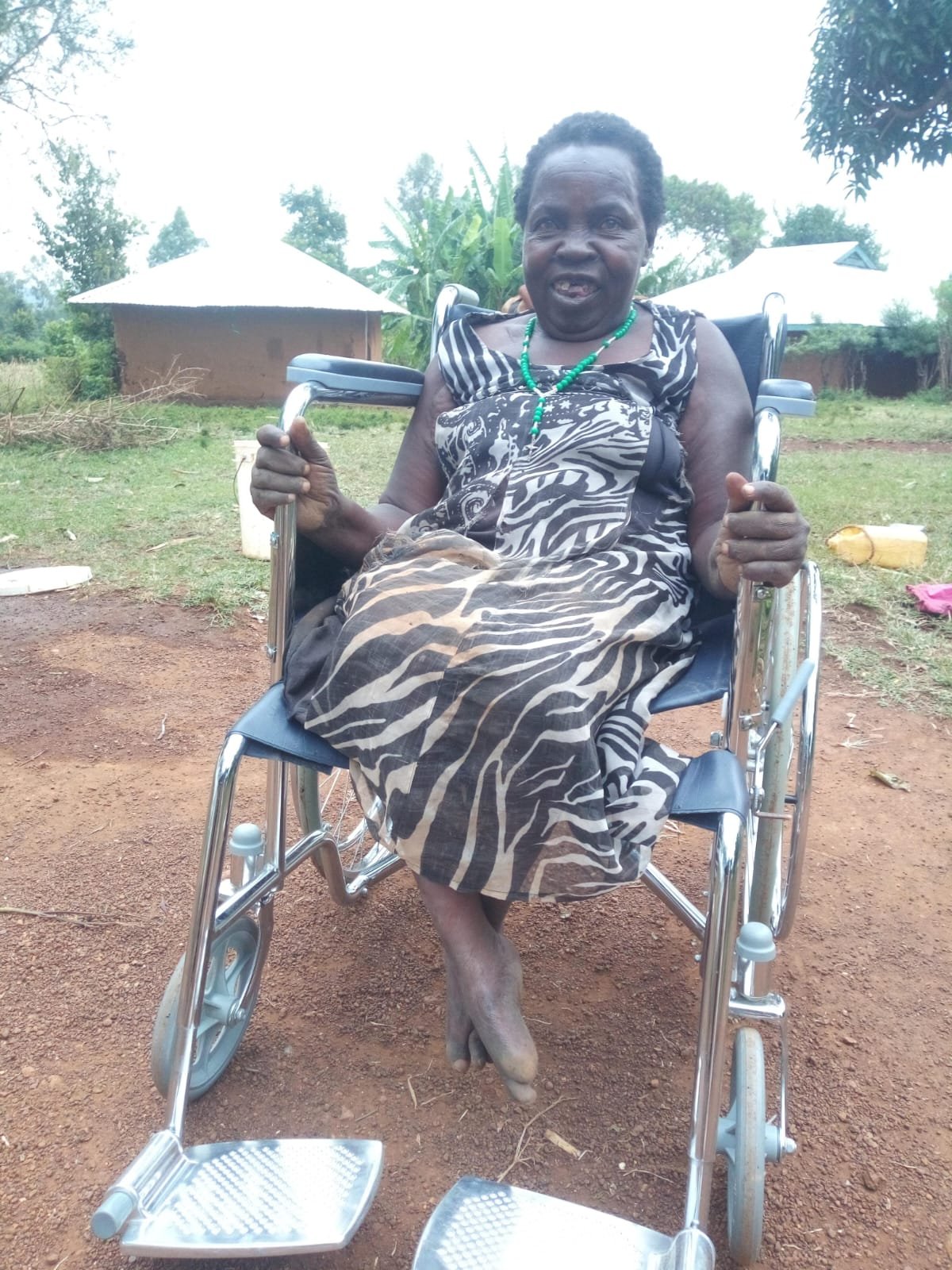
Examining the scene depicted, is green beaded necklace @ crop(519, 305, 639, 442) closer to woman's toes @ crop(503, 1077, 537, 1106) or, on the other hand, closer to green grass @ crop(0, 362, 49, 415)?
woman's toes @ crop(503, 1077, 537, 1106)

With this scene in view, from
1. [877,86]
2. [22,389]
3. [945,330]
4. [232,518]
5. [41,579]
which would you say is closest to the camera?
[41,579]

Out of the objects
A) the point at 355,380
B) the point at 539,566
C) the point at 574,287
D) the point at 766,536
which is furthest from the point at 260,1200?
the point at 574,287

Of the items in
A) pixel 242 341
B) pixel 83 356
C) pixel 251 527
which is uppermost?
pixel 242 341

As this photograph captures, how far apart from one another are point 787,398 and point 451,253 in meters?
13.6

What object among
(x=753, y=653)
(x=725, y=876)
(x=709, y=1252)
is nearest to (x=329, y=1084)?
(x=709, y=1252)

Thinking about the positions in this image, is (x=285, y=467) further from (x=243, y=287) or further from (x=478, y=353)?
(x=243, y=287)

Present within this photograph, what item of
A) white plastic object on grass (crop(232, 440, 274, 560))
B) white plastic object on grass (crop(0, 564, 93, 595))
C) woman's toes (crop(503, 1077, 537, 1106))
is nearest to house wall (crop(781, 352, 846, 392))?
white plastic object on grass (crop(232, 440, 274, 560))

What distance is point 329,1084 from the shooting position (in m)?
1.68

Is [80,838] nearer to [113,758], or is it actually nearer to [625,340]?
[113,758]

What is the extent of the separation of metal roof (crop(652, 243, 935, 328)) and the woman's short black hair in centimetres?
1837

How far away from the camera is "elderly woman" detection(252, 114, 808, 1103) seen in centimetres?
134

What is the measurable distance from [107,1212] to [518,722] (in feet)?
2.62

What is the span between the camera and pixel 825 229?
36719mm

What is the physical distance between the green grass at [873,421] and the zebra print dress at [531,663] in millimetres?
10607
